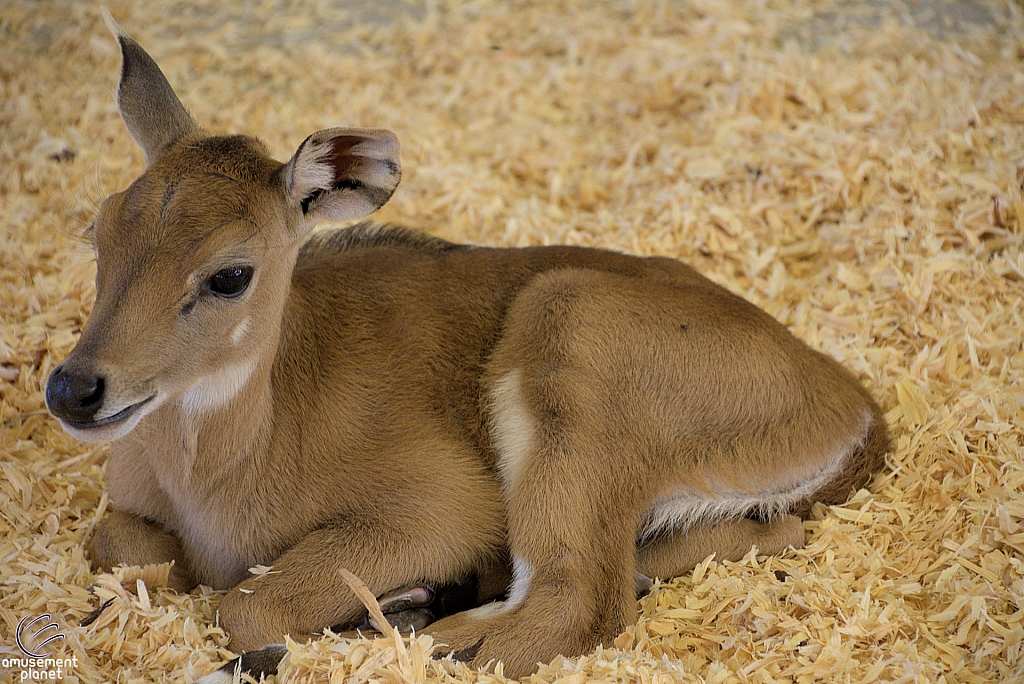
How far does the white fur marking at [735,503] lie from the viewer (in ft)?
13.0

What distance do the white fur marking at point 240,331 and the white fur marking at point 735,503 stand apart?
1719mm

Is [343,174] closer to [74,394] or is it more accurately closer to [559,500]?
[74,394]

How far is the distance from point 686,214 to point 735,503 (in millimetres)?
2331

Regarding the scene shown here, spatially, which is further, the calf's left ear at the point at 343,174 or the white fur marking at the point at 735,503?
the white fur marking at the point at 735,503

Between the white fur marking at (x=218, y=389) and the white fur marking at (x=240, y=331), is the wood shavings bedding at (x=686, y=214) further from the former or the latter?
the white fur marking at (x=240, y=331)

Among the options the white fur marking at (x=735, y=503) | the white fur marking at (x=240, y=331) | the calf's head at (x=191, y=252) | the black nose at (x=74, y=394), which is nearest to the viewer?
the black nose at (x=74, y=394)

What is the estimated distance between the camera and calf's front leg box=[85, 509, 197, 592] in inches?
152

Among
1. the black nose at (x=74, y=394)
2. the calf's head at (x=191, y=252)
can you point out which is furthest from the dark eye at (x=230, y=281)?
the black nose at (x=74, y=394)

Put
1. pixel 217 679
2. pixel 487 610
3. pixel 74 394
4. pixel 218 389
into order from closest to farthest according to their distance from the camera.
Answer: pixel 74 394
pixel 217 679
pixel 218 389
pixel 487 610

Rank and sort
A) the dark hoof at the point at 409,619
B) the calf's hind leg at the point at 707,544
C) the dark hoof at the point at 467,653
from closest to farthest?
the dark hoof at the point at 467,653, the dark hoof at the point at 409,619, the calf's hind leg at the point at 707,544

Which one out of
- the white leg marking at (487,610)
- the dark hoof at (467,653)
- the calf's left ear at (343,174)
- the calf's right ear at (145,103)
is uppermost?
the calf's right ear at (145,103)

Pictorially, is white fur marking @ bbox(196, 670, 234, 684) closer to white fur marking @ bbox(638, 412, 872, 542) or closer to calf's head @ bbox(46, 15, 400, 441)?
calf's head @ bbox(46, 15, 400, 441)

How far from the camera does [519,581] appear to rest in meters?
3.77

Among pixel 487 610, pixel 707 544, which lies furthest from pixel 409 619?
pixel 707 544
